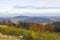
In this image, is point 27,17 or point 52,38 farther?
point 27,17

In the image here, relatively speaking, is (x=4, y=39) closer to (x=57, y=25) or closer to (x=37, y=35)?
(x=37, y=35)

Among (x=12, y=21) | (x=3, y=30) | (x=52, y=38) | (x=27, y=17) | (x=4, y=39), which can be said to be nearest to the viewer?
(x=52, y=38)

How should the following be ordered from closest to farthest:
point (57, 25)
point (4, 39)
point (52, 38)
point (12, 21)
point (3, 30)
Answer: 1. point (52, 38)
2. point (4, 39)
3. point (3, 30)
4. point (57, 25)
5. point (12, 21)

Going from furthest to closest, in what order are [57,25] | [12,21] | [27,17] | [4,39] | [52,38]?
[12,21] < [57,25] < [27,17] < [4,39] < [52,38]

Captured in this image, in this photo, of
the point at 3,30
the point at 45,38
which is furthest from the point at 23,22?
the point at 45,38

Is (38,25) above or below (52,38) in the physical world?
below

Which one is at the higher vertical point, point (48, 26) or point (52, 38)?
point (52, 38)

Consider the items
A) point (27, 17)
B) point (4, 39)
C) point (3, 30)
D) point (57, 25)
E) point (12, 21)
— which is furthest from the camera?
point (12, 21)

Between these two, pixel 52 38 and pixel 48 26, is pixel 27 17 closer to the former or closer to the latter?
pixel 48 26

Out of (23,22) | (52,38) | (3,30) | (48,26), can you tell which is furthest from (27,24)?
(52,38)
